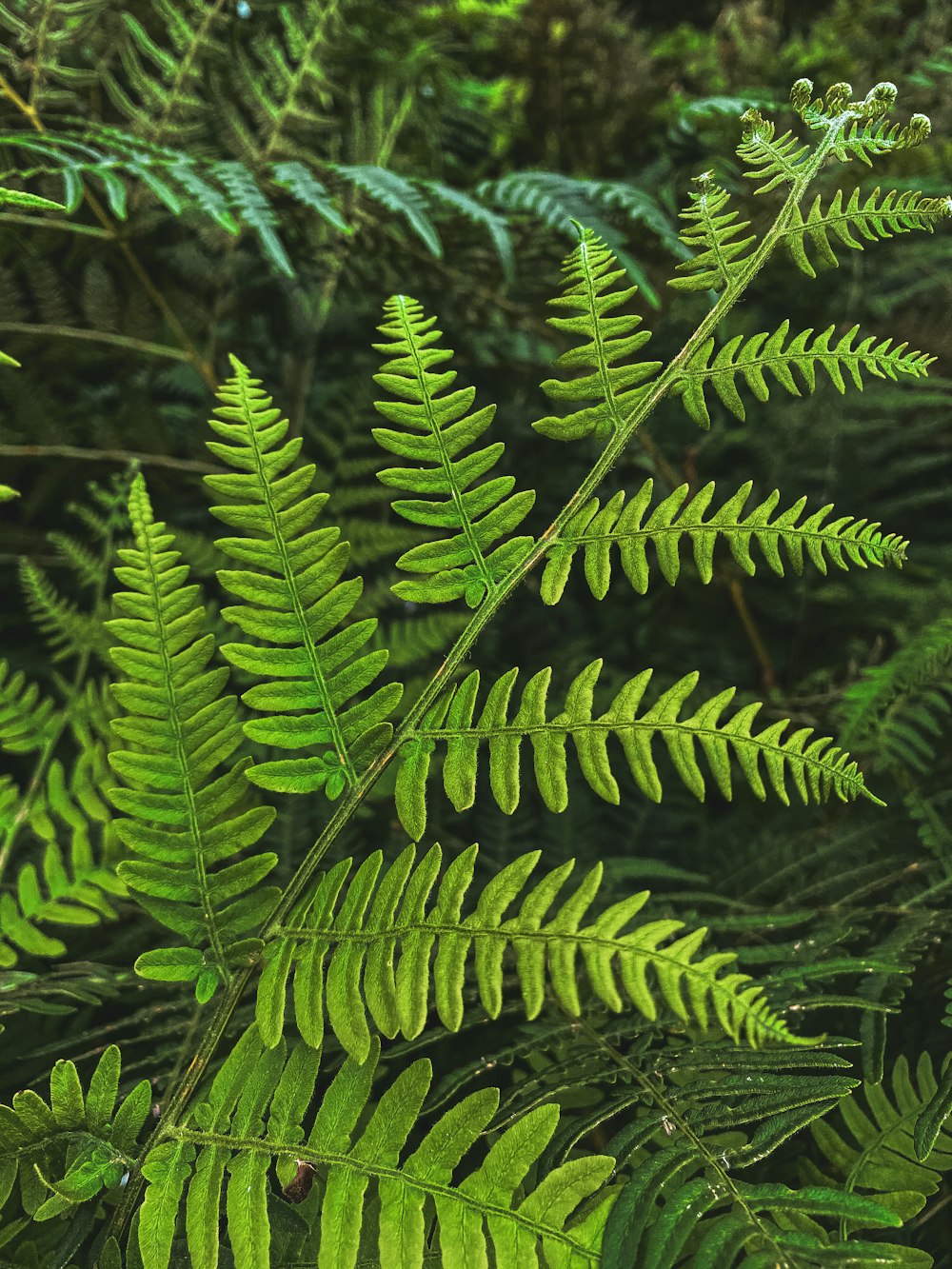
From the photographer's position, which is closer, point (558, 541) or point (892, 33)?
point (558, 541)

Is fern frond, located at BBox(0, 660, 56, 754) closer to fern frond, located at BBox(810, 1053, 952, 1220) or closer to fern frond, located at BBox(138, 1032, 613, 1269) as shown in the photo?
fern frond, located at BBox(138, 1032, 613, 1269)

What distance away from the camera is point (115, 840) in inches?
32.3

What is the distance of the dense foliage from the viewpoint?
0.52 m

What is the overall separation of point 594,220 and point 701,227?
61cm

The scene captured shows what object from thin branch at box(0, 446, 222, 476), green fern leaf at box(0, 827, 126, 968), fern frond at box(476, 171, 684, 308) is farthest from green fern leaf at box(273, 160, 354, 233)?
green fern leaf at box(0, 827, 126, 968)

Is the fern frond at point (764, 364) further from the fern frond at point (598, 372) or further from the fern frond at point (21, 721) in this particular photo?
the fern frond at point (21, 721)

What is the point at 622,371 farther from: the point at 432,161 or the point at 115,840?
the point at 432,161

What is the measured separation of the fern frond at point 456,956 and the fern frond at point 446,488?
196 millimetres

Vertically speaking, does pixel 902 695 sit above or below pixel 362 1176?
above

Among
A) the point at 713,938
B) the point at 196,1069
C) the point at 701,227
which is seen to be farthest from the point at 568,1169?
the point at 701,227

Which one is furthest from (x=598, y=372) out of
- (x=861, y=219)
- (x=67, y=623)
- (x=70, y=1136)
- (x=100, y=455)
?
(x=100, y=455)

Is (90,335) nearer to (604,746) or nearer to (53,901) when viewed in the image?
(53,901)

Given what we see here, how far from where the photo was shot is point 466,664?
1.19 metres

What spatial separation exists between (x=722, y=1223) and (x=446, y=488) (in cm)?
49
